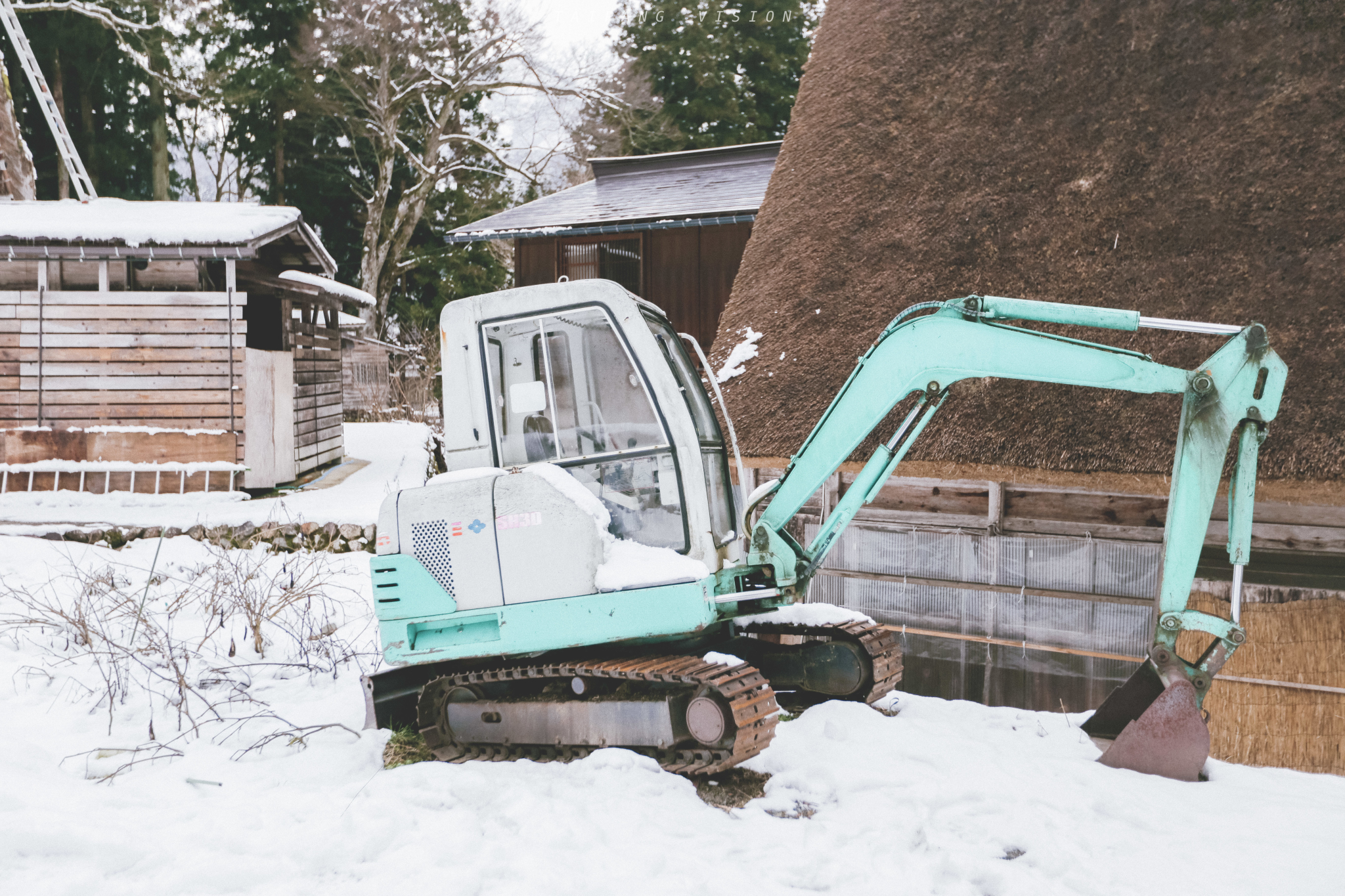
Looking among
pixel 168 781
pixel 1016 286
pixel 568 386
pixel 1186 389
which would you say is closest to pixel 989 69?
pixel 1016 286

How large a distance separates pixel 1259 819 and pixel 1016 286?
9.45 feet

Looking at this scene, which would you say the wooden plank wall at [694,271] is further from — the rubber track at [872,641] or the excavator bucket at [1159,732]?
the excavator bucket at [1159,732]

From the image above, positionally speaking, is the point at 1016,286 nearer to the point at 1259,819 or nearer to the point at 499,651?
the point at 1259,819

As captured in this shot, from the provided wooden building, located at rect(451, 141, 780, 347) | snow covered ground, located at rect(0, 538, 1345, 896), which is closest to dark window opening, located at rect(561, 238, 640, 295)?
wooden building, located at rect(451, 141, 780, 347)

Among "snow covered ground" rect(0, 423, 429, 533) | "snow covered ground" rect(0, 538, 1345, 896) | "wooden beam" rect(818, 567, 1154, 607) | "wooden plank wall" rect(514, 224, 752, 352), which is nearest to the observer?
"snow covered ground" rect(0, 538, 1345, 896)

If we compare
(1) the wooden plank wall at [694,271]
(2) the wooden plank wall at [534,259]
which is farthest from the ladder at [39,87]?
(1) the wooden plank wall at [694,271]

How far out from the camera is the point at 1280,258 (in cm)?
435

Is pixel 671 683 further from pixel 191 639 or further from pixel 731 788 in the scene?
pixel 191 639

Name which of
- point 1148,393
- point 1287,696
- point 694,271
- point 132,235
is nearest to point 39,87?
point 132,235

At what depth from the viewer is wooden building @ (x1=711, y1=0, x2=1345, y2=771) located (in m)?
4.38

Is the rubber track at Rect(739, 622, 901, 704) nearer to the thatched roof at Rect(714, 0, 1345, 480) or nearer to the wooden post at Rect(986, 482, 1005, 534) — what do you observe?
the thatched roof at Rect(714, 0, 1345, 480)

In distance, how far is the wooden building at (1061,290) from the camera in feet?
14.4

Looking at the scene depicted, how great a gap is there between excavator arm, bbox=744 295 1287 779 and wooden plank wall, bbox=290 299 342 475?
942 centimetres

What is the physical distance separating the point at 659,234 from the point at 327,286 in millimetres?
4857
